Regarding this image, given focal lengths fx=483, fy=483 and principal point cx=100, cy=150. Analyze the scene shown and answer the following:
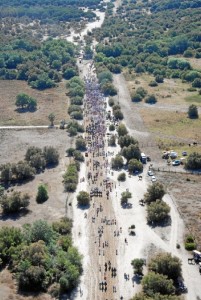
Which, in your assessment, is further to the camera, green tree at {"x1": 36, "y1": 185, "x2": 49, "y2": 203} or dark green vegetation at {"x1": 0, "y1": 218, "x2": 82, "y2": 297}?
green tree at {"x1": 36, "y1": 185, "x2": 49, "y2": 203}

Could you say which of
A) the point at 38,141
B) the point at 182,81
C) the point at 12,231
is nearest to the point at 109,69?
the point at 182,81

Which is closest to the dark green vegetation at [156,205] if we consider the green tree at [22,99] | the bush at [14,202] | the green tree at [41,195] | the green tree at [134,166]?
the green tree at [134,166]

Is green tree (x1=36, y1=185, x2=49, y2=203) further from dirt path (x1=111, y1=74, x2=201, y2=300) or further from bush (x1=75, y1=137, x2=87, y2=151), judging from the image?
bush (x1=75, y1=137, x2=87, y2=151)

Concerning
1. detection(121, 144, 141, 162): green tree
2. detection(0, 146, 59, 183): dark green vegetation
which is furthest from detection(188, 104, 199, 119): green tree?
detection(0, 146, 59, 183): dark green vegetation

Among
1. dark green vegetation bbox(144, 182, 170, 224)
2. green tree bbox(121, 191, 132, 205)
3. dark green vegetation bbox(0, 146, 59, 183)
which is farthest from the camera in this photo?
dark green vegetation bbox(0, 146, 59, 183)

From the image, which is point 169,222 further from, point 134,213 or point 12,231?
point 12,231

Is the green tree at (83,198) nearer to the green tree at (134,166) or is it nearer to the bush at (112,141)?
the green tree at (134,166)
